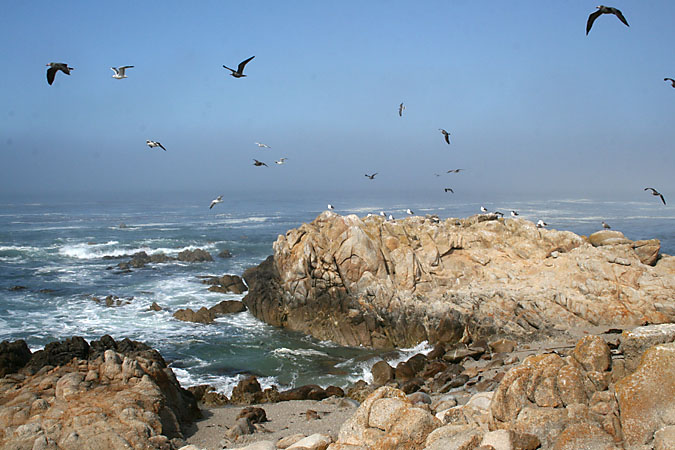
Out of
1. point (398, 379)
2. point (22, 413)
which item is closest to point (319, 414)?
point (398, 379)

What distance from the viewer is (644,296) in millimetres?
19859

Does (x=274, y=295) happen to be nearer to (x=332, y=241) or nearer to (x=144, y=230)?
(x=332, y=241)

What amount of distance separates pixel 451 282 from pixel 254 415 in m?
11.5

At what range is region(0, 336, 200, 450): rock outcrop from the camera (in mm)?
10250

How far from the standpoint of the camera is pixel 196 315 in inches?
946

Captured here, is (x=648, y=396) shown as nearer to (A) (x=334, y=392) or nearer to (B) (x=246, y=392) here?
(A) (x=334, y=392)

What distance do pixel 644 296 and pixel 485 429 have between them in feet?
50.2

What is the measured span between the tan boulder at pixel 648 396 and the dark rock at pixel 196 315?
19564mm

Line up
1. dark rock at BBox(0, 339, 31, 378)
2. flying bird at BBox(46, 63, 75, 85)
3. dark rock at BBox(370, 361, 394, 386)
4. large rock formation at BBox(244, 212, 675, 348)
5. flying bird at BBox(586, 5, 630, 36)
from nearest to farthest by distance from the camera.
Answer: flying bird at BBox(586, 5, 630, 36), flying bird at BBox(46, 63, 75, 85), dark rock at BBox(0, 339, 31, 378), dark rock at BBox(370, 361, 394, 386), large rock formation at BBox(244, 212, 675, 348)

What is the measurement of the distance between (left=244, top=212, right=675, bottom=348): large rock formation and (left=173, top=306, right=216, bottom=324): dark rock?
201 centimetres

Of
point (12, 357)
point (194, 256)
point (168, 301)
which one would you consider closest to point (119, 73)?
point (12, 357)

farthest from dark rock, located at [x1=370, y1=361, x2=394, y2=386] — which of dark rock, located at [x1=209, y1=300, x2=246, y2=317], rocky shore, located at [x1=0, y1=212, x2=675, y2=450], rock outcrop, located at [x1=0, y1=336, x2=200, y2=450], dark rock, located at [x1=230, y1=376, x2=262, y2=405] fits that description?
dark rock, located at [x1=209, y1=300, x2=246, y2=317]

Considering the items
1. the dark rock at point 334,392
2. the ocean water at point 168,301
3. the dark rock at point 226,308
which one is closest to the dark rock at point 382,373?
the ocean water at point 168,301

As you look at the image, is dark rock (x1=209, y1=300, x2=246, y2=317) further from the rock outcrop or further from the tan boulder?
the tan boulder
